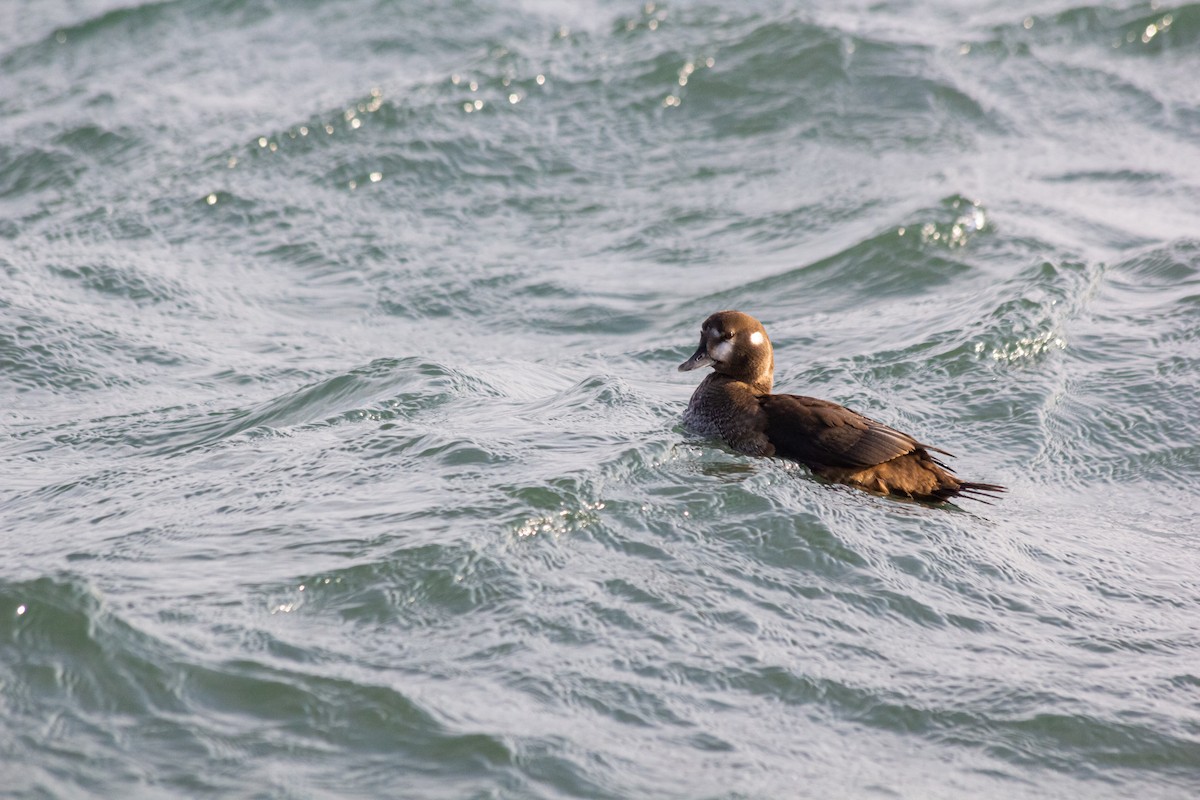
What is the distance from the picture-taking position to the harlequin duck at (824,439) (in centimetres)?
634

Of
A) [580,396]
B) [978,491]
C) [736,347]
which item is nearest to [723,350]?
[736,347]

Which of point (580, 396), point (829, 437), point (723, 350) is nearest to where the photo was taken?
point (829, 437)

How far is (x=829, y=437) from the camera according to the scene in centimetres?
638

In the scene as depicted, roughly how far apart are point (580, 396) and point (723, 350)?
870 millimetres

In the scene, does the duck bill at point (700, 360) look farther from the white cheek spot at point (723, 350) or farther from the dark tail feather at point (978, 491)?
the dark tail feather at point (978, 491)

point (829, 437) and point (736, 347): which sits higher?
point (736, 347)

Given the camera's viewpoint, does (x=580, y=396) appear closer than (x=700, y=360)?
No

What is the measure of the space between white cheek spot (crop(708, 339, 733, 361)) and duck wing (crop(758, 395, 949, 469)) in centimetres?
55

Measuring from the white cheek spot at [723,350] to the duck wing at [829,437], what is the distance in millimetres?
550

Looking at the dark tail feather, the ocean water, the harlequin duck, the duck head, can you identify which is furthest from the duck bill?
the dark tail feather

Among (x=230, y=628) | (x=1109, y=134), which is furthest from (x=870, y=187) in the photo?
(x=230, y=628)

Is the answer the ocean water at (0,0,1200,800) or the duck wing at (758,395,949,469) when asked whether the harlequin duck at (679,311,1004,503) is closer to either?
the duck wing at (758,395,949,469)

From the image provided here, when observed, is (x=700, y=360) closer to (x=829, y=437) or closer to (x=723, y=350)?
(x=723, y=350)

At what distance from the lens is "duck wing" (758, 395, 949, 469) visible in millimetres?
6309
